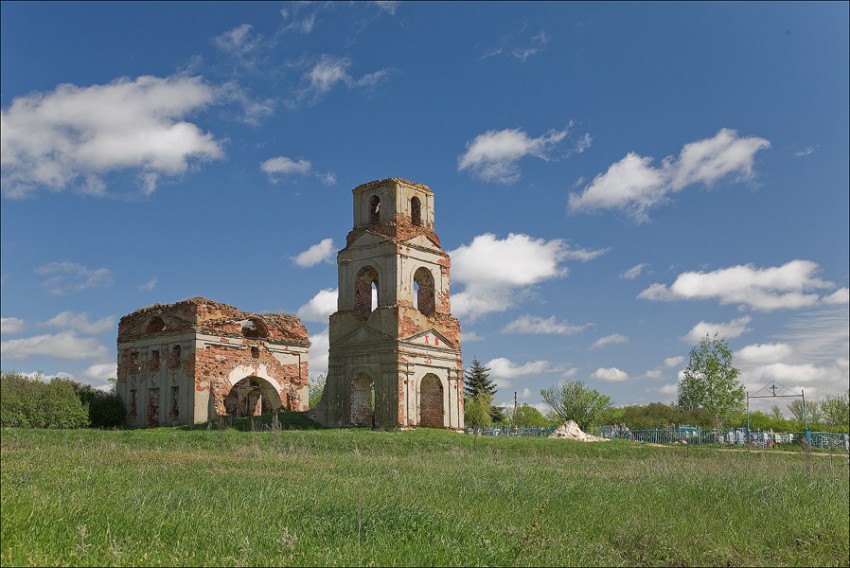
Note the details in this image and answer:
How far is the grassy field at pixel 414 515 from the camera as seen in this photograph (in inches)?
249

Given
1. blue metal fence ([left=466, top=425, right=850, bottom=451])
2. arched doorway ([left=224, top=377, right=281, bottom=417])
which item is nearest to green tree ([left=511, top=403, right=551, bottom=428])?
blue metal fence ([left=466, top=425, right=850, bottom=451])

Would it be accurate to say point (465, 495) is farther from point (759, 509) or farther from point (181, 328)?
point (181, 328)

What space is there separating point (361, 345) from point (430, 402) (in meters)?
3.90

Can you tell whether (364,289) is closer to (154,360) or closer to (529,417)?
(154,360)

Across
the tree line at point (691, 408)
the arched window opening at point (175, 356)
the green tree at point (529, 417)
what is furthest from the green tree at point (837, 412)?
the arched window opening at point (175, 356)

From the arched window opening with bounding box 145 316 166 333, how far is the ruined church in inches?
1.9

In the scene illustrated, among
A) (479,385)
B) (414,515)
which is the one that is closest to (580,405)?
(479,385)

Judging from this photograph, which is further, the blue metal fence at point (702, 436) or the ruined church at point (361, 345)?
the blue metal fence at point (702, 436)

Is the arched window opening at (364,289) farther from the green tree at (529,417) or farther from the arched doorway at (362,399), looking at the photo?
the green tree at (529,417)

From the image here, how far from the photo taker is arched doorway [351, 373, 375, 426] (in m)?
33.5

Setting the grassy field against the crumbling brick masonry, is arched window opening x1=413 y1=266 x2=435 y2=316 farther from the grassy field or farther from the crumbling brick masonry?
the grassy field

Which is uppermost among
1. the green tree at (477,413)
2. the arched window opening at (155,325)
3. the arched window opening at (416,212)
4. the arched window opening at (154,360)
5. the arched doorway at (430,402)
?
the arched window opening at (416,212)

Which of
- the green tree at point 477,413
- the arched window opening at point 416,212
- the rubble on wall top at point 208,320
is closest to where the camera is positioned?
the rubble on wall top at point 208,320

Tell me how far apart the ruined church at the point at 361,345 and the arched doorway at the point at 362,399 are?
0.16ft
